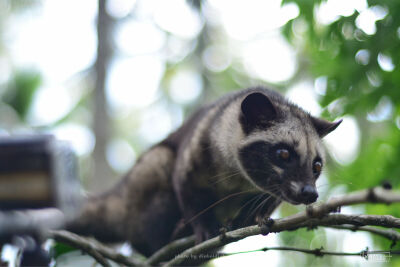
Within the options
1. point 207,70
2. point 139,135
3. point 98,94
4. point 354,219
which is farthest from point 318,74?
point 139,135

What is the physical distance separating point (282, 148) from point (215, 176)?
3.98 feet

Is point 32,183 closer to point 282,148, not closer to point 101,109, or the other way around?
point 282,148

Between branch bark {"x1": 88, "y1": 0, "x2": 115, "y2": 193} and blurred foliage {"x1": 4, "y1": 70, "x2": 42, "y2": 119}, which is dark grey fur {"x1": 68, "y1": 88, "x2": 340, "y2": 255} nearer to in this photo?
branch bark {"x1": 88, "y1": 0, "x2": 115, "y2": 193}

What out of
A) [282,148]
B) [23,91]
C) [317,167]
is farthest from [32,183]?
[23,91]

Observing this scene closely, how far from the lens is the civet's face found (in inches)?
182

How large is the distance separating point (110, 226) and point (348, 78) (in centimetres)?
383

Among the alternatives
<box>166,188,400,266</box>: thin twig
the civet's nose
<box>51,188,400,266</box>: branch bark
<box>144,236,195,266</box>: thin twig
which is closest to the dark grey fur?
the civet's nose

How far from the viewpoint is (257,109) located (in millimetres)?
5469

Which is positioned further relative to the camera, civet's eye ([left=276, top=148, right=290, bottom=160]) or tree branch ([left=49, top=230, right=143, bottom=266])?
civet's eye ([left=276, top=148, right=290, bottom=160])

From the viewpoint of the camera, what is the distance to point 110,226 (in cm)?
664

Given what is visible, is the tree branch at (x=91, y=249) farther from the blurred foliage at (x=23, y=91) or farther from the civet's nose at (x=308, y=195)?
the blurred foliage at (x=23, y=91)

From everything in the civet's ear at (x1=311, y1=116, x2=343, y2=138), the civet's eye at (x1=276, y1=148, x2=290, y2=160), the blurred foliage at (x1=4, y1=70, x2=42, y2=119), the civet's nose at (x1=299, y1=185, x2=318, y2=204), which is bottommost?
the civet's nose at (x1=299, y1=185, x2=318, y2=204)

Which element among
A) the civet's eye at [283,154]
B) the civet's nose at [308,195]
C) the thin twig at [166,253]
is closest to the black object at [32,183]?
the civet's nose at [308,195]

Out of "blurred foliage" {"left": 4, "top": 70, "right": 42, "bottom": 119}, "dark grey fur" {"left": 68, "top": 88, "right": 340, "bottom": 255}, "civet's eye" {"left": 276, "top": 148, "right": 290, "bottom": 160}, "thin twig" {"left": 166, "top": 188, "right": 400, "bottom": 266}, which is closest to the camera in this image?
"thin twig" {"left": 166, "top": 188, "right": 400, "bottom": 266}
